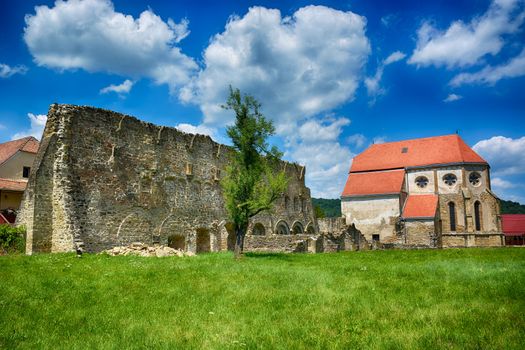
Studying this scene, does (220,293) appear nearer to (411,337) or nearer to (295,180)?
(411,337)

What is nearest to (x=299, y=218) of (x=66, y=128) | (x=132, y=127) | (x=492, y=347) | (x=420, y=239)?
(x=420, y=239)

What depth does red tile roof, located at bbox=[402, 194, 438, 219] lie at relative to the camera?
123 feet

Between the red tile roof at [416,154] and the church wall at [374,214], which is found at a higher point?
the red tile roof at [416,154]

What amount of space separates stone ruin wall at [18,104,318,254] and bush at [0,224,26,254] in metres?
0.49

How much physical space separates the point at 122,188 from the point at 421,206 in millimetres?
28645

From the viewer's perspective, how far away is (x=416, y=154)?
4306 centimetres

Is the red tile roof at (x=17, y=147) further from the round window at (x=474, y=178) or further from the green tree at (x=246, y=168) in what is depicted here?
the round window at (x=474, y=178)

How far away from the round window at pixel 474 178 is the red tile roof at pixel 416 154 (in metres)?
1.26

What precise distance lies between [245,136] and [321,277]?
8376 millimetres

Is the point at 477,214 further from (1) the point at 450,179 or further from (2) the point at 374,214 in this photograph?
(2) the point at 374,214

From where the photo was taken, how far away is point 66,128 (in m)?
18.0

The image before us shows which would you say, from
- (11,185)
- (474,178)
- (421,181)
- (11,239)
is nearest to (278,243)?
(11,239)

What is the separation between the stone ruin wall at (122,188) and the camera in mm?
17391

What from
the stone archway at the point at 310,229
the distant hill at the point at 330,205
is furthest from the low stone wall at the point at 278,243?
the distant hill at the point at 330,205
